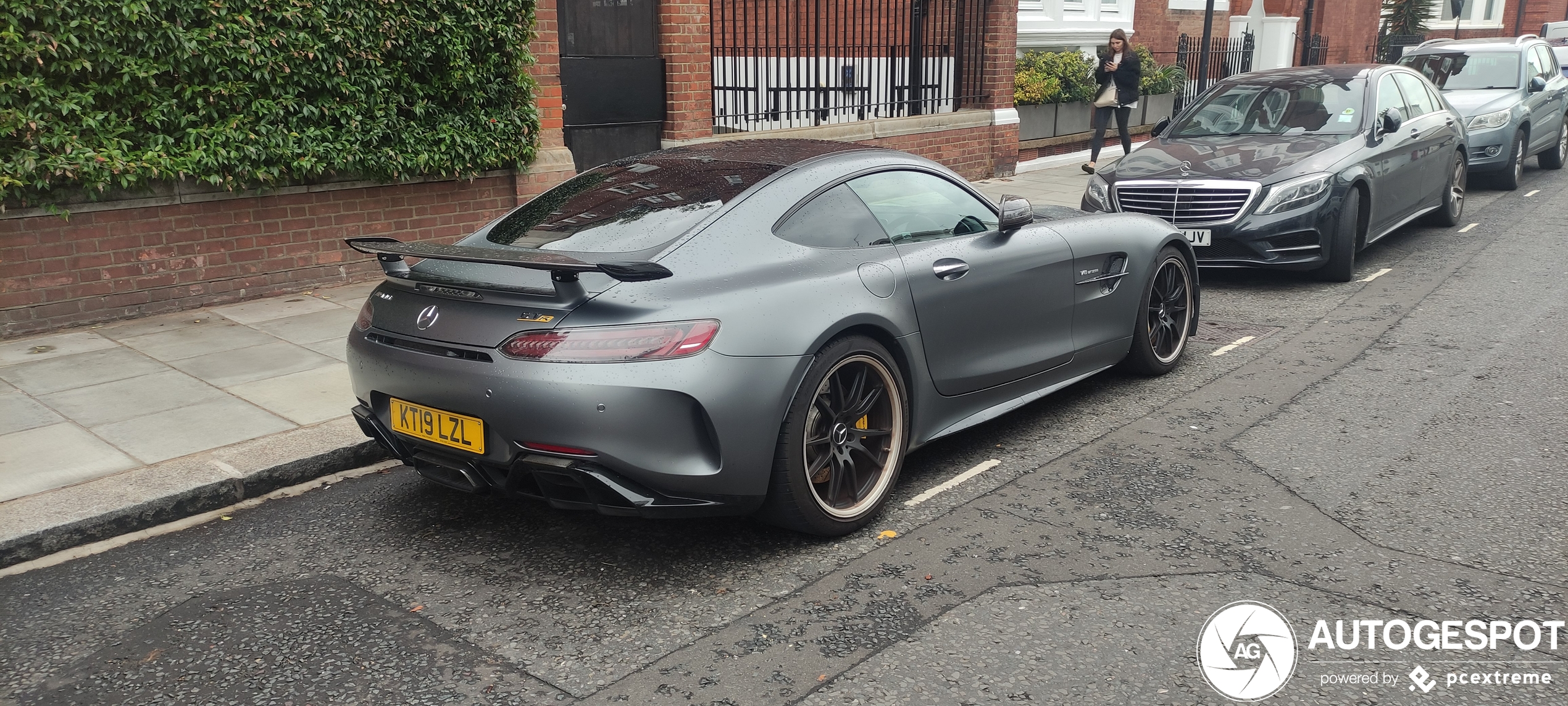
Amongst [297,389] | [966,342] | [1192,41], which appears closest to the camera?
[966,342]

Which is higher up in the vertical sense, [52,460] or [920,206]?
[920,206]

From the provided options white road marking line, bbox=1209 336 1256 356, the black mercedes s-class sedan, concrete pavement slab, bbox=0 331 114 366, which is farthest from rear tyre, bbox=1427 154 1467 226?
concrete pavement slab, bbox=0 331 114 366

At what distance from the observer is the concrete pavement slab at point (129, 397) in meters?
5.43

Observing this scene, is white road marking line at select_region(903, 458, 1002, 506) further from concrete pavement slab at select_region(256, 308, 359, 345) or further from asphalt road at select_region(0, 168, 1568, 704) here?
concrete pavement slab at select_region(256, 308, 359, 345)

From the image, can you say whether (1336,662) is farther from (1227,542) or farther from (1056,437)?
(1056,437)

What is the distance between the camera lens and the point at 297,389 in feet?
19.3

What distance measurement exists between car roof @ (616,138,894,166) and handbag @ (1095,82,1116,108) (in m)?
11.4

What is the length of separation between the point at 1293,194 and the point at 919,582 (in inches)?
230

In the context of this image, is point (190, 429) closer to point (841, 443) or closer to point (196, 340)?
point (196, 340)

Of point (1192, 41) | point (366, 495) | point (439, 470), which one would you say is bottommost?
point (366, 495)

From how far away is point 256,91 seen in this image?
295 inches

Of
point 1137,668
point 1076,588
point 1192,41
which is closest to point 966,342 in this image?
point 1076,588

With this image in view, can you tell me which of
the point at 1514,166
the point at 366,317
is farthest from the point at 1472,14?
the point at 366,317

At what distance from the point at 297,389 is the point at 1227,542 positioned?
4481 millimetres
